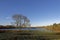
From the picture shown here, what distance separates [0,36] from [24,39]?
2.53 ft

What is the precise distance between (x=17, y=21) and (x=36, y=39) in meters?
15.0

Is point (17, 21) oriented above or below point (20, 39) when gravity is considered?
above

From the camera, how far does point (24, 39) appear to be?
340 cm

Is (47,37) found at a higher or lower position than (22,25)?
lower

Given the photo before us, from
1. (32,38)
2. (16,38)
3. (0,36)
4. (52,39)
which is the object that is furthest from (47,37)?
(0,36)

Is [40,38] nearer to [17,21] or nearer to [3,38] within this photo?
[3,38]

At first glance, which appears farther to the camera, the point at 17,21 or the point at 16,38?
the point at 17,21

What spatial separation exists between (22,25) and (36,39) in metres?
14.7

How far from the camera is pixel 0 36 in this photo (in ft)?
11.3

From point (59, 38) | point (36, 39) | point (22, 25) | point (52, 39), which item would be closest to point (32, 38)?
point (36, 39)

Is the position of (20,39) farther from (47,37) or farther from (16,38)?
(47,37)

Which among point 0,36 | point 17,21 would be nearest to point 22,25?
point 17,21

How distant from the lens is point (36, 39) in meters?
3.39

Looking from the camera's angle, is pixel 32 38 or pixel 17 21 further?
pixel 17 21
